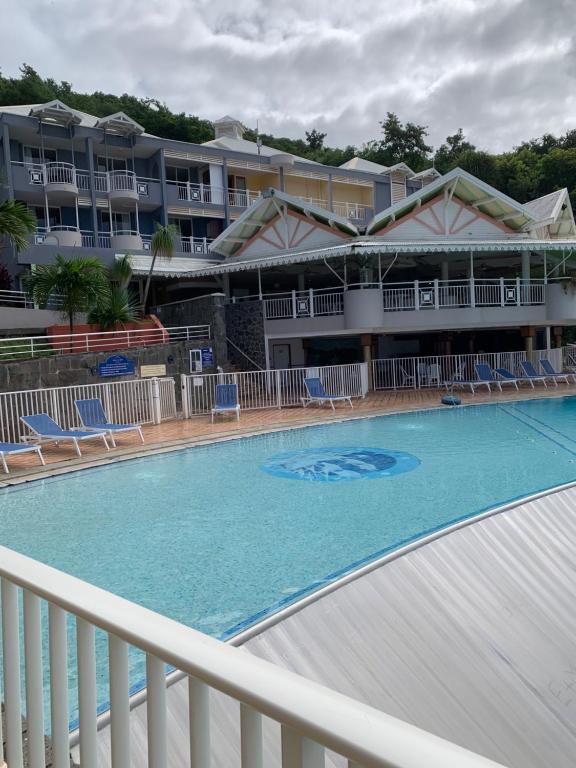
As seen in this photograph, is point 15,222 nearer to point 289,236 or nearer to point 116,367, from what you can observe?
point 116,367

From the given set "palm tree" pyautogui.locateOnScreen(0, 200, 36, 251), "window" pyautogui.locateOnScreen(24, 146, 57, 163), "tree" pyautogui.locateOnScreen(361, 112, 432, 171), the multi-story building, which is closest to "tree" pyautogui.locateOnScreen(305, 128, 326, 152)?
"tree" pyautogui.locateOnScreen(361, 112, 432, 171)

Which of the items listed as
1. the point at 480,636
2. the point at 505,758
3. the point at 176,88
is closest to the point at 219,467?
the point at 480,636

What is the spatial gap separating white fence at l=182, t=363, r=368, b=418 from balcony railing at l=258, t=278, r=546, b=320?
3.46 m

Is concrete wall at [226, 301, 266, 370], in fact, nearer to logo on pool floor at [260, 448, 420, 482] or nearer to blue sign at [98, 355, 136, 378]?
blue sign at [98, 355, 136, 378]

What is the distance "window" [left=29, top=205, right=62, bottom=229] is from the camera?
31047 millimetres

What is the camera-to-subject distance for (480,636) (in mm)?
5883

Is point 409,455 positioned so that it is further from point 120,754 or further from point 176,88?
point 176,88

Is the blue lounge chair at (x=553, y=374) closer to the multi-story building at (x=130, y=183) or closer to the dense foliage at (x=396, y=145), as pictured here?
the multi-story building at (x=130, y=183)

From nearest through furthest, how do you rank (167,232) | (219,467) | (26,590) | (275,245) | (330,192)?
1. (26,590)
2. (219,467)
3. (167,232)
4. (275,245)
5. (330,192)

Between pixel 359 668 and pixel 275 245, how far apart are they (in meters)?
23.6

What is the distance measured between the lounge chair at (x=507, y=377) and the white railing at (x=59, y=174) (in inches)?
813

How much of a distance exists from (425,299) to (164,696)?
897 inches

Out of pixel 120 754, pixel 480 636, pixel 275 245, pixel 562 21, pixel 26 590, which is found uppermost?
pixel 562 21

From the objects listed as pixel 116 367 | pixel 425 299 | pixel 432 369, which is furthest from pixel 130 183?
pixel 432 369
